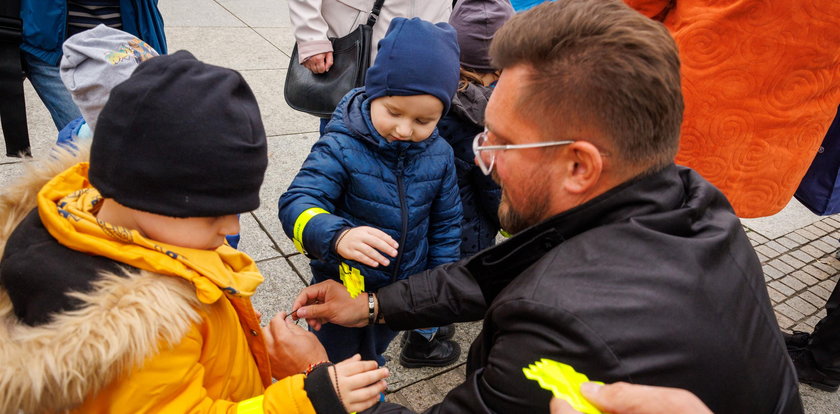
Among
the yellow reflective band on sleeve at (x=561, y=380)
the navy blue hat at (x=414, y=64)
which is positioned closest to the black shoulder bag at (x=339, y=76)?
the navy blue hat at (x=414, y=64)

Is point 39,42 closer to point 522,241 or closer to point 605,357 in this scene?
point 522,241

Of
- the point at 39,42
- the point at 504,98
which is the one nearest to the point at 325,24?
the point at 39,42

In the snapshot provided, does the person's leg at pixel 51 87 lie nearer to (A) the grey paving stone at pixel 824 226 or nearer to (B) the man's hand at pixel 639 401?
(B) the man's hand at pixel 639 401

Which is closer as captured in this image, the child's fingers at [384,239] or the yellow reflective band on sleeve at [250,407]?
the yellow reflective band on sleeve at [250,407]

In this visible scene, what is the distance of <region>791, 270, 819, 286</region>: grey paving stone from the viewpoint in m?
4.18

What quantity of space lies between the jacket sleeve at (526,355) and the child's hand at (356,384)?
24 centimetres

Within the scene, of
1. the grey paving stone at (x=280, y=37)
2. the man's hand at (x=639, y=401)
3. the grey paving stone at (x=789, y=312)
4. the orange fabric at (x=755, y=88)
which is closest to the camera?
the man's hand at (x=639, y=401)

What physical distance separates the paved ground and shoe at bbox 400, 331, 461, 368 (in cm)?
A: 4

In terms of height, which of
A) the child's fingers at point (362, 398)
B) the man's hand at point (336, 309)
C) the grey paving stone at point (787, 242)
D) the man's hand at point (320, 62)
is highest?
the man's hand at point (320, 62)

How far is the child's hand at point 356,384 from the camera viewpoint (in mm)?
1475

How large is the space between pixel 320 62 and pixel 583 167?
1.94 metres

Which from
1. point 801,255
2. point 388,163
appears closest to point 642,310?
point 388,163

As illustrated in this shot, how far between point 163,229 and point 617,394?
104cm

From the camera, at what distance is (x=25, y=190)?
146 cm
